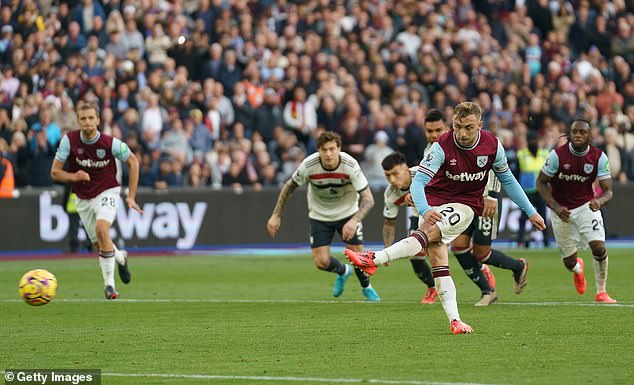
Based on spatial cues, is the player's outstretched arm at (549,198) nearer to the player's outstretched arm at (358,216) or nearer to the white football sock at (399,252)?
the player's outstretched arm at (358,216)

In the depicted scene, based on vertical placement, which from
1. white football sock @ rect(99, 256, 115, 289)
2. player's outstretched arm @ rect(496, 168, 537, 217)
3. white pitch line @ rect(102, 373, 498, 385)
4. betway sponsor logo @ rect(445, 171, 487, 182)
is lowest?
white football sock @ rect(99, 256, 115, 289)

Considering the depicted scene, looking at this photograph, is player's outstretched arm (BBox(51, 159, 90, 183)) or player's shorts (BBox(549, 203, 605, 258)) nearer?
player's shorts (BBox(549, 203, 605, 258))

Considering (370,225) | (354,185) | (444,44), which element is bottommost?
(370,225)

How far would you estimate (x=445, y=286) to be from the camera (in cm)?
1128

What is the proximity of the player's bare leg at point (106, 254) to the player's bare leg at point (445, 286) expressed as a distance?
551cm

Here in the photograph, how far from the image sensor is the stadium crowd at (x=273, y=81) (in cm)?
2617

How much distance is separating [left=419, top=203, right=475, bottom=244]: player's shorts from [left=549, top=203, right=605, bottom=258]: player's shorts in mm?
3491

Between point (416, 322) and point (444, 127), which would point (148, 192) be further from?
point (416, 322)

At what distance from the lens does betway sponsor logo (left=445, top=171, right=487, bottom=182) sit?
11672 millimetres

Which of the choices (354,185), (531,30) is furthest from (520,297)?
(531,30)

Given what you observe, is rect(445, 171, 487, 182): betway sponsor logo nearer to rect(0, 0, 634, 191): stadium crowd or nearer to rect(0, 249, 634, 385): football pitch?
rect(0, 249, 634, 385): football pitch

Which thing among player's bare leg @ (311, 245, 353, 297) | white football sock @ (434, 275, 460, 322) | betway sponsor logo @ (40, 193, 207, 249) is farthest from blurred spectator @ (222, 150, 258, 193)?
white football sock @ (434, 275, 460, 322)

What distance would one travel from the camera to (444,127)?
14.2 metres

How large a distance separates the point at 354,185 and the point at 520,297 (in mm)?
2326
